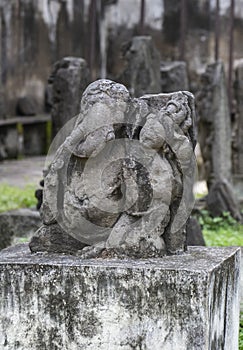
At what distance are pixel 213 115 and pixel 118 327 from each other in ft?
24.8

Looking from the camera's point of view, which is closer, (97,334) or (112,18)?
(97,334)

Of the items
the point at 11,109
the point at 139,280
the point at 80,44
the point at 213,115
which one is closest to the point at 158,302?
the point at 139,280

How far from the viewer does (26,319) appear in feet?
15.7

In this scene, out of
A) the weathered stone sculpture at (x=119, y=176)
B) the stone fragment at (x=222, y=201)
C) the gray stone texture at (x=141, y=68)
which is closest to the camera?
the weathered stone sculpture at (x=119, y=176)

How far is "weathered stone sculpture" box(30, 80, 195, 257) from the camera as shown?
5.04m

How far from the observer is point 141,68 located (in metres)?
11.6

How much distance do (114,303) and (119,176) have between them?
762 millimetres

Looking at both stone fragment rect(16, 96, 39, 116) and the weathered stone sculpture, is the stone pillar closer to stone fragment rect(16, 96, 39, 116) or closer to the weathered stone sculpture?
stone fragment rect(16, 96, 39, 116)

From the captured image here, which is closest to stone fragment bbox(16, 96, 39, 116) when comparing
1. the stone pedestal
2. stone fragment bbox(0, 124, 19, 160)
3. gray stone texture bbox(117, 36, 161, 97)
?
stone fragment bbox(0, 124, 19, 160)

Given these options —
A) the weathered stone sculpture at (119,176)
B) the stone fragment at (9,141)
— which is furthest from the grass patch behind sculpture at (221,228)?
the stone fragment at (9,141)

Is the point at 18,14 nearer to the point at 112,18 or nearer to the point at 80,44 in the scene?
the point at 80,44

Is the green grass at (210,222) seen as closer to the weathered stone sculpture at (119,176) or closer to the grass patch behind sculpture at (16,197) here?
the grass patch behind sculpture at (16,197)

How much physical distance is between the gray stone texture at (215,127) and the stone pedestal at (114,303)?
694 cm

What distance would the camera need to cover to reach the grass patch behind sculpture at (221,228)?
8.84m
